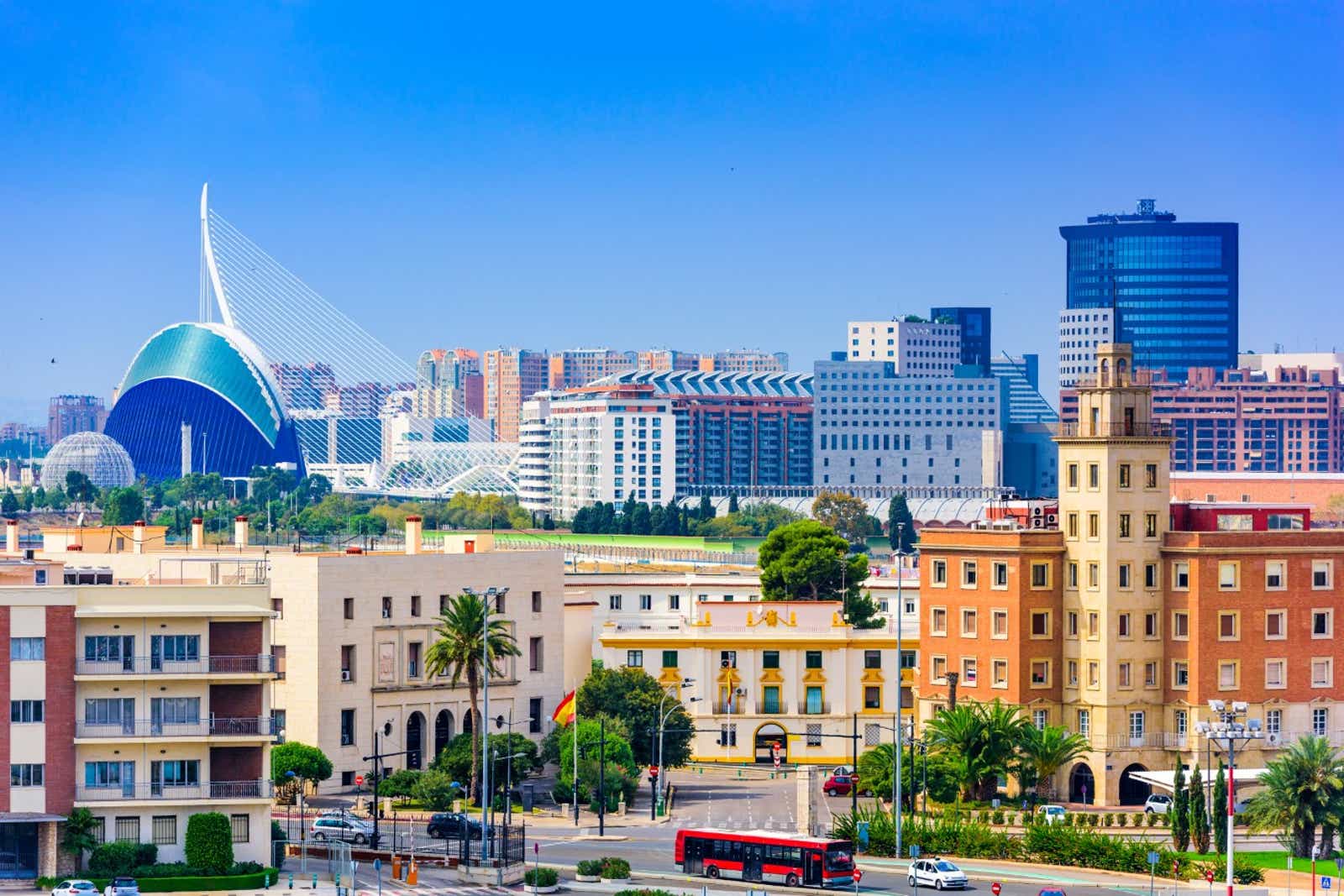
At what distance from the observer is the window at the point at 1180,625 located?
287 feet

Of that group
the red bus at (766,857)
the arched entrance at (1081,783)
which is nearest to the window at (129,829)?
the red bus at (766,857)

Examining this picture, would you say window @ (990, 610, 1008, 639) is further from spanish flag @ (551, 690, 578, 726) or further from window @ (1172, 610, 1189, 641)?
spanish flag @ (551, 690, 578, 726)

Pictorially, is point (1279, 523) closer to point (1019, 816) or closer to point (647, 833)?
point (1019, 816)

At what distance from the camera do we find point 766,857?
65812 mm

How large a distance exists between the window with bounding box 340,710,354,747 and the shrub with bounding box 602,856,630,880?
2268cm

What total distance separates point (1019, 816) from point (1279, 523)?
61.0 feet

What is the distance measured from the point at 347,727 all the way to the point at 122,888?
27076 millimetres

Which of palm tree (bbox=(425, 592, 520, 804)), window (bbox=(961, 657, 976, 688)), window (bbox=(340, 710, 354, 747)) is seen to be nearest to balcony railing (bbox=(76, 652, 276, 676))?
palm tree (bbox=(425, 592, 520, 804))

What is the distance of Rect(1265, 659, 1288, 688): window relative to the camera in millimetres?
87688

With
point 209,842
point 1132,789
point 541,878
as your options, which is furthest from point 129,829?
point 1132,789

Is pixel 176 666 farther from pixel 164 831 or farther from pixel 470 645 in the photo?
pixel 470 645

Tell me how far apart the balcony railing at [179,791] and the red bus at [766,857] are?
11.1 metres

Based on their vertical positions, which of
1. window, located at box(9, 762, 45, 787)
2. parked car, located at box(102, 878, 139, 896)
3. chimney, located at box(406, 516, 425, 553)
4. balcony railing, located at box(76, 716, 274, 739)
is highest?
chimney, located at box(406, 516, 425, 553)

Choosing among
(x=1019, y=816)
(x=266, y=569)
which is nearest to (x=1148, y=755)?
(x=1019, y=816)
